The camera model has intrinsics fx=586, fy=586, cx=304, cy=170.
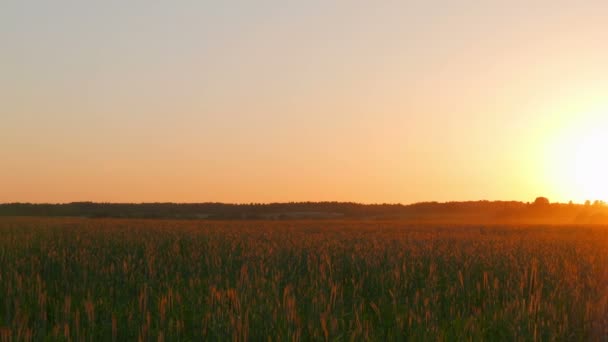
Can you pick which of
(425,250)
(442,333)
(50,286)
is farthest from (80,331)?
(425,250)

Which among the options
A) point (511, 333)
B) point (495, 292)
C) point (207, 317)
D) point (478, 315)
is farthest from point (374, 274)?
point (207, 317)

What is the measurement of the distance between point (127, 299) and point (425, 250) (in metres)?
5.06

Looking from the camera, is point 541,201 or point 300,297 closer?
point 300,297

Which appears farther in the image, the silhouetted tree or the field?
the silhouetted tree

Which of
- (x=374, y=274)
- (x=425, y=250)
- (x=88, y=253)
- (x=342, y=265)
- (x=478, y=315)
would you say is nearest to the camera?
(x=478, y=315)

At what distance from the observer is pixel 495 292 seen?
18.4ft

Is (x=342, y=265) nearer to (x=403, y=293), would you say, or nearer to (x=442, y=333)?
(x=403, y=293)

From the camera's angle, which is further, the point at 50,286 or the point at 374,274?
the point at 374,274

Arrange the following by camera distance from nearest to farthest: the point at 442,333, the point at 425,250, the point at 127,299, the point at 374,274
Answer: the point at 442,333 < the point at 127,299 < the point at 374,274 < the point at 425,250

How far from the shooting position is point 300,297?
16.8ft

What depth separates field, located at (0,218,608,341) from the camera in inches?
158

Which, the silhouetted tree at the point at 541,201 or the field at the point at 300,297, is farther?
the silhouetted tree at the point at 541,201

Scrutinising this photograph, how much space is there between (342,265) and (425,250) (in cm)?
226

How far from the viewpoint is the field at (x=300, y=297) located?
402cm
